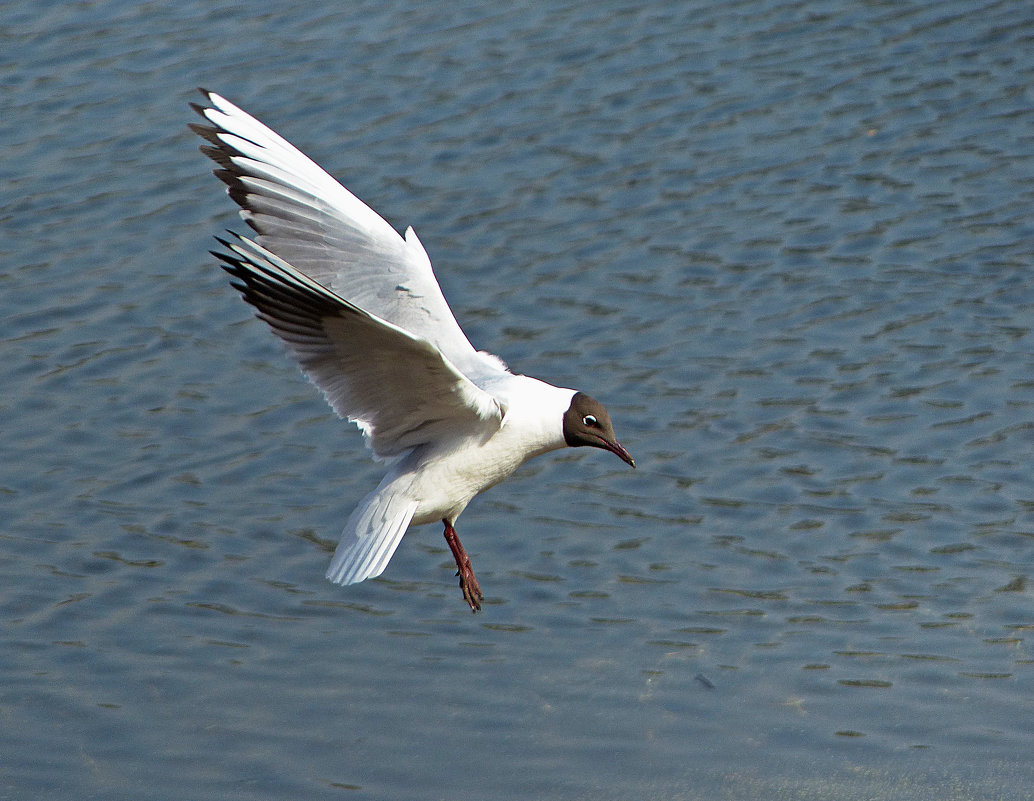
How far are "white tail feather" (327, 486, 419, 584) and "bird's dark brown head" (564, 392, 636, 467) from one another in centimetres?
64

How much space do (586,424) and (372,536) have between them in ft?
2.92

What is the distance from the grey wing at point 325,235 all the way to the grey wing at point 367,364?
0.48m

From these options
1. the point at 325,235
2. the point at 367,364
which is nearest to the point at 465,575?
the point at 367,364

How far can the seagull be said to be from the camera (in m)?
5.38

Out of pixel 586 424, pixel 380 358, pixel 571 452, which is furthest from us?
pixel 571 452

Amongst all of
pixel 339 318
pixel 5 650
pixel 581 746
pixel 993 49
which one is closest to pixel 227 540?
pixel 5 650

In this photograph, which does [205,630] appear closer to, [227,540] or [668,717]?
[227,540]

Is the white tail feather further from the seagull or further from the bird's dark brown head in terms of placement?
the bird's dark brown head

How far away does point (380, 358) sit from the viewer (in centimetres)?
550

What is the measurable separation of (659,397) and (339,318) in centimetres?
403

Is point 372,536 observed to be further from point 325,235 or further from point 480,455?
point 325,235

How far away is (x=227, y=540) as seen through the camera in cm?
812

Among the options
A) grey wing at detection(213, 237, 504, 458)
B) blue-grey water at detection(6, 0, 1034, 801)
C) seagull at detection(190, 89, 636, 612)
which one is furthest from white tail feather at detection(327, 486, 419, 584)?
blue-grey water at detection(6, 0, 1034, 801)

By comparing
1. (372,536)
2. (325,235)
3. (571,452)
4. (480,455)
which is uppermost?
(325,235)
